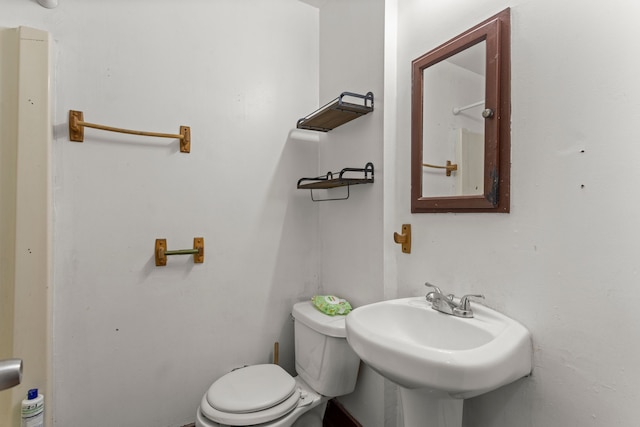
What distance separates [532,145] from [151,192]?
150 cm

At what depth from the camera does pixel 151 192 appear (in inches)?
56.4

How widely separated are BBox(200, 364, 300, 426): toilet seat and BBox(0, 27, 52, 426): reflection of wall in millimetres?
630

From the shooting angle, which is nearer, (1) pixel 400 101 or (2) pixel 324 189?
(1) pixel 400 101

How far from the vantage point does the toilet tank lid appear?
52.7 inches

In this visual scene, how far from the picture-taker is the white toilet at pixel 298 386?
1.19 metres

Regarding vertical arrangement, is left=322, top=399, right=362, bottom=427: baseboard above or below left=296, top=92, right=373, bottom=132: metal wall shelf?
below

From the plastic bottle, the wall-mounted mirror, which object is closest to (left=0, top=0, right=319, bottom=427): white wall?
the plastic bottle

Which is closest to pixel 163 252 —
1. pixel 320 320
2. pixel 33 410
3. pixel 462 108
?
pixel 33 410

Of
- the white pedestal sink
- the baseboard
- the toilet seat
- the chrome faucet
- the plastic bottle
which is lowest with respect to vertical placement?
the baseboard

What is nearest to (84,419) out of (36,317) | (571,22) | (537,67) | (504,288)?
(36,317)

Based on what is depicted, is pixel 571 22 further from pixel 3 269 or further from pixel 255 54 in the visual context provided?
pixel 3 269

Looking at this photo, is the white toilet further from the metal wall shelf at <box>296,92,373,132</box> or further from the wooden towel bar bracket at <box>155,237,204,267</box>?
the metal wall shelf at <box>296,92,373,132</box>

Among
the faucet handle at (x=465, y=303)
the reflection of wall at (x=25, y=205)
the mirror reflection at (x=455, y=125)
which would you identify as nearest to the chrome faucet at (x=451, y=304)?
the faucet handle at (x=465, y=303)

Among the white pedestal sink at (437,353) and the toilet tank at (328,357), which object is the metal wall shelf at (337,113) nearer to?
the white pedestal sink at (437,353)
